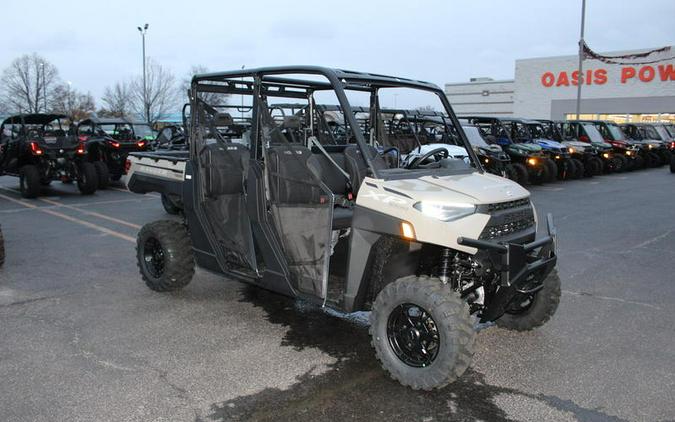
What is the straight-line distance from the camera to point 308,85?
5633 millimetres

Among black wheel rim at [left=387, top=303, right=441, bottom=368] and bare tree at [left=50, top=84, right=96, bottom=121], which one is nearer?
black wheel rim at [left=387, top=303, right=441, bottom=368]

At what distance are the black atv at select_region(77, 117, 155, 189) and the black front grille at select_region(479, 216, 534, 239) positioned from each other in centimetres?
1217

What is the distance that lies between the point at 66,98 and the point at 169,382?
2044 inches

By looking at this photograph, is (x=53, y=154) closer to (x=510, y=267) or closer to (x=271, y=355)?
(x=271, y=355)

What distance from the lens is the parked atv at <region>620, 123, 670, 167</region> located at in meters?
24.7

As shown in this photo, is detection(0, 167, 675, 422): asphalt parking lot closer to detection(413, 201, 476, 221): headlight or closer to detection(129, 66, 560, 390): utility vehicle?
detection(129, 66, 560, 390): utility vehicle

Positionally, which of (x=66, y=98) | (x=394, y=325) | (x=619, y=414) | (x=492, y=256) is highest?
(x=66, y=98)

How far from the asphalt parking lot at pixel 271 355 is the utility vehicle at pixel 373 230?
346 mm

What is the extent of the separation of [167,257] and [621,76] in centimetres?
4353

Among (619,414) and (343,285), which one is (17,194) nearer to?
(343,285)

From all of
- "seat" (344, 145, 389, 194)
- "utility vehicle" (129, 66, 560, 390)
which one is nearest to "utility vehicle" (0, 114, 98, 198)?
"utility vehicle" (129, 66, 560, 390)

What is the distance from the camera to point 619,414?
3564 millimetres

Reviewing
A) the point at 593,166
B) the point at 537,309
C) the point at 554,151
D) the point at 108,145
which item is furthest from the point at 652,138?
the point at 537,309

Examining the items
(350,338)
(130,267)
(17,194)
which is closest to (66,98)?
(17,194)
